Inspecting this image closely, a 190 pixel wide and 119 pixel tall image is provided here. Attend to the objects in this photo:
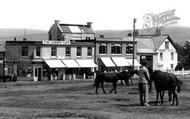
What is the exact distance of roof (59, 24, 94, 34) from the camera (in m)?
97.6

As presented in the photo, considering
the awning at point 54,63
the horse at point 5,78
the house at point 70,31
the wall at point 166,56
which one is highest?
the house at point 70,31

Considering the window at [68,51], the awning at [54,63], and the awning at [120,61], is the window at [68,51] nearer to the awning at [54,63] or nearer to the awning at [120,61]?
the awning at [54,63]

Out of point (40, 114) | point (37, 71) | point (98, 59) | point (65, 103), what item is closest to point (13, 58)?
point (37, 71)

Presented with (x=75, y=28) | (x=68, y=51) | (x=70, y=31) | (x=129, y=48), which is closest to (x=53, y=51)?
(x=68, y=51)

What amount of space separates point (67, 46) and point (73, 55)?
7.00 feet

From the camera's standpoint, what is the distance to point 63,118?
18.0 meters

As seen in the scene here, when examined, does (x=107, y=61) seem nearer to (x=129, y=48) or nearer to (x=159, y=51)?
(x=129, y=48)

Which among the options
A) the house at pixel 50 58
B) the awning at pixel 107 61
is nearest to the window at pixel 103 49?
the awning at pixel 107 61

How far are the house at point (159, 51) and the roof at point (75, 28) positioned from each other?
38.1 ft

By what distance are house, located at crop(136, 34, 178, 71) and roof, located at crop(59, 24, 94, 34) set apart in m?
11.6

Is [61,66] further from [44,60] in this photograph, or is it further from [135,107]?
[135,107]

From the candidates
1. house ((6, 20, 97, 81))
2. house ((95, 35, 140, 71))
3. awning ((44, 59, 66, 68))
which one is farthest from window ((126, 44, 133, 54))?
awning ((44, 59, 66, 68))

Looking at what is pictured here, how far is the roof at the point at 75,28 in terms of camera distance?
97550mm

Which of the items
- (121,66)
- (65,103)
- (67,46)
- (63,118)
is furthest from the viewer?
(121,66)
